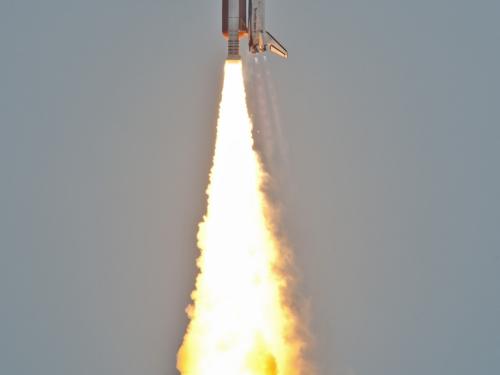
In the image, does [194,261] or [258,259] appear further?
[194,261]

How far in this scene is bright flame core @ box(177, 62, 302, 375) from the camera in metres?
41.2

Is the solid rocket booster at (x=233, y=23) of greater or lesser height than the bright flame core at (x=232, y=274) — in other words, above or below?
above

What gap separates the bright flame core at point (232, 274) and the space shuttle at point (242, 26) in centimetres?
73

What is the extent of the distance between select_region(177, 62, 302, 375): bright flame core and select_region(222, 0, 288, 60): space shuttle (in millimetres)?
730

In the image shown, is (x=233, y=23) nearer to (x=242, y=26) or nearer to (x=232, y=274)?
(x=242, y=26)

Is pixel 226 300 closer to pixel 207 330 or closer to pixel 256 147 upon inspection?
pixel 207 330

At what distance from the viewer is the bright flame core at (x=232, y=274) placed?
41.2 meters

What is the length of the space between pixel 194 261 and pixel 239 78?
27.1ft

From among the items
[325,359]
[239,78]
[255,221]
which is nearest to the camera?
[239,78]

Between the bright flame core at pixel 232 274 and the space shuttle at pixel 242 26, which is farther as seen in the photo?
the bright flame core at pixel 232 274

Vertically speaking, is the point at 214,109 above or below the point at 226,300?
above

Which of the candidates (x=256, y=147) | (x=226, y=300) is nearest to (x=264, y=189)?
(x=256, y=147)

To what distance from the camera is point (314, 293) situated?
Result: 47.2 meters

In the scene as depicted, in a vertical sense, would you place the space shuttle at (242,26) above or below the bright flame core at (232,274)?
above
